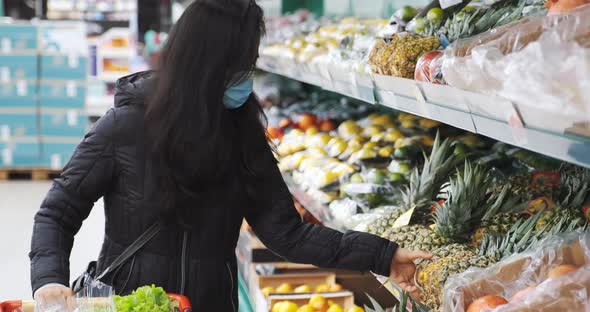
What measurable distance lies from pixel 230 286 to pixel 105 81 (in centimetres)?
1245

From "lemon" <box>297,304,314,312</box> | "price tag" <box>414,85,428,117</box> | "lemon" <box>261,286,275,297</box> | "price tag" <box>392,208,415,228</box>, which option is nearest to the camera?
"price tag" <box>414,85,428,117</box>

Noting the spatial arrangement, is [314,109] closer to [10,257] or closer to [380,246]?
[10,257]

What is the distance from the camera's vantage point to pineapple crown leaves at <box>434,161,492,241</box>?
2428mm

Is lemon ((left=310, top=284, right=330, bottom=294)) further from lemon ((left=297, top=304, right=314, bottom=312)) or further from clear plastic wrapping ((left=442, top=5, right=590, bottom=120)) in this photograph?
clear plastic wrapping ((left=442, top=5, right=590, bottom=120))

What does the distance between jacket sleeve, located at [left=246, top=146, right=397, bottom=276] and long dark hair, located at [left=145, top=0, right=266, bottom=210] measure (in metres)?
0.25

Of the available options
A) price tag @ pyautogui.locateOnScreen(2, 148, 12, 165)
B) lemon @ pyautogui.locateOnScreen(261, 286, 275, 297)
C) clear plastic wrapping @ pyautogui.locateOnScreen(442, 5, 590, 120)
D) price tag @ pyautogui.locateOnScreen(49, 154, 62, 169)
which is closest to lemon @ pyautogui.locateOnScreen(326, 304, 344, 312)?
lemon @ pyautogui.locateOnScreen(261, 286, 275, 297)

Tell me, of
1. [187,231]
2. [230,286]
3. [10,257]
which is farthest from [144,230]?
[10,257]

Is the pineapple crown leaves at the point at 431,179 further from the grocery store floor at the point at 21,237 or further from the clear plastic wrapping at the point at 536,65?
the grocery store floor at the point at 21,237

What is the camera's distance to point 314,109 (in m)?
5.81

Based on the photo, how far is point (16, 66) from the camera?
8781 millimetres

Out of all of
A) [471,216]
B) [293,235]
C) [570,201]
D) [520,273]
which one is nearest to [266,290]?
[293,235]

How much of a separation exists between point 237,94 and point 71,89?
7118 mm

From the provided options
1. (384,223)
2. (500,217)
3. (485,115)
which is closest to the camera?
(485,115)

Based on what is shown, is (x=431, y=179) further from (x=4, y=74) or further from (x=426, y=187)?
(x=4, y=74)
